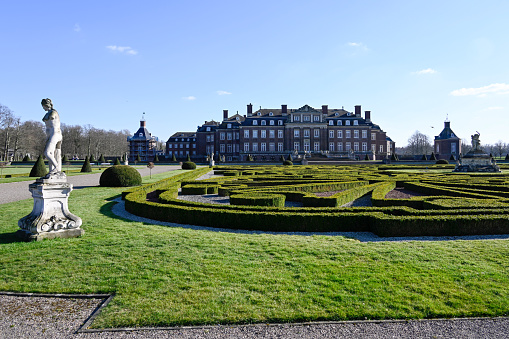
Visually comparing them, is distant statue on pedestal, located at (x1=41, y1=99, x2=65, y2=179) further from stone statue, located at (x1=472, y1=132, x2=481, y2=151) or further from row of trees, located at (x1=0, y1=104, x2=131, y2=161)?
row of trees, located at (x1=0, y1=104, x2=131, y2=161)

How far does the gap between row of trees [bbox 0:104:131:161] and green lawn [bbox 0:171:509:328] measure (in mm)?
59532

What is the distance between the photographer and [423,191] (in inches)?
497

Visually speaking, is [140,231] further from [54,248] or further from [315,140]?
[315,140]

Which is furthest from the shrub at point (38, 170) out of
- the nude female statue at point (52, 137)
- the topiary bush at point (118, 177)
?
the nude female statue at point (52, 137)

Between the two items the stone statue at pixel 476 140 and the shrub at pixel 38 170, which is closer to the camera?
the shrub at pixel 38 170

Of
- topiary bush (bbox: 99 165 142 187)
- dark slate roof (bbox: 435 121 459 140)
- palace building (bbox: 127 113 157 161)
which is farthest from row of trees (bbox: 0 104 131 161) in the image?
dark slate roof (bbox: 435 121 459 140)

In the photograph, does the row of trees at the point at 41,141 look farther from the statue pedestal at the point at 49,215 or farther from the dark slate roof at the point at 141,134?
the statue pedestal at the point at 49,215

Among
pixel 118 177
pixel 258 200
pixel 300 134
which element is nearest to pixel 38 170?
pixel 118 177

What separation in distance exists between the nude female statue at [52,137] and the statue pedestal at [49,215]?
220 mm

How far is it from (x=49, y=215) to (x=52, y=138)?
1.50 meters

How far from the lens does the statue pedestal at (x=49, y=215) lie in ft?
20.4

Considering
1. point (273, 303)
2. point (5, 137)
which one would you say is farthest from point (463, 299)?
point (5, 137)

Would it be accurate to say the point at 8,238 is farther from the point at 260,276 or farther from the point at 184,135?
the point at 184,135

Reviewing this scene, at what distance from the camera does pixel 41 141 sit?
68.6 meters
